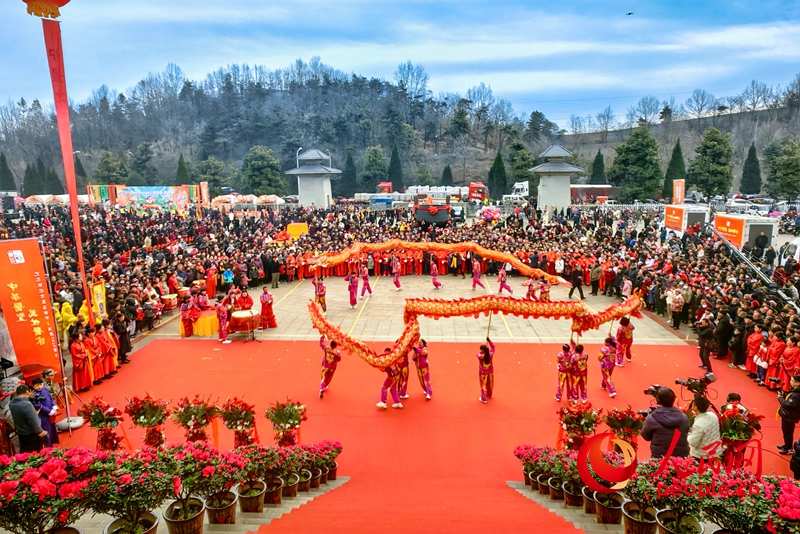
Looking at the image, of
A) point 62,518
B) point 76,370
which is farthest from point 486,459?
point 76,370

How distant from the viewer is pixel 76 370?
11.1 m

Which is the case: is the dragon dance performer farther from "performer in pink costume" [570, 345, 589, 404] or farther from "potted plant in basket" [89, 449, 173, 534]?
"potted plant in basket" [89, 449, 173, 534]

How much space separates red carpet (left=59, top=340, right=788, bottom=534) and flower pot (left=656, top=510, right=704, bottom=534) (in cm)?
96

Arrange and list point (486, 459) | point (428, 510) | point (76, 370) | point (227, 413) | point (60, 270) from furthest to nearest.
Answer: point (60, 270)
point (76, 370)
point (486, 459)
point (227, 413)
point (428, 510)

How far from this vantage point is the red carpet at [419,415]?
618 centimetres

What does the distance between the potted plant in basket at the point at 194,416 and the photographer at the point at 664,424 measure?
5.96 metres

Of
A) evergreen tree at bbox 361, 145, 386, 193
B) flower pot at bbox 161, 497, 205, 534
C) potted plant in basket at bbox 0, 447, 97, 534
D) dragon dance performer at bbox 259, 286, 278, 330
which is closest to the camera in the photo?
potted plant in basket at bbox 0, 447, 97, 534

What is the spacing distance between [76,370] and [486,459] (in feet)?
29.7

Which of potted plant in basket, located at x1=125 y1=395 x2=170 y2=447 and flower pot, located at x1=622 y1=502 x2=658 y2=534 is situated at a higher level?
potted plant in basket, located at x1=125 y1=395 x2=170 y2=447

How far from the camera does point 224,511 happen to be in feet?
18.1

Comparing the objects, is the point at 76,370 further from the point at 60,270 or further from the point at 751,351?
the point at 751,351

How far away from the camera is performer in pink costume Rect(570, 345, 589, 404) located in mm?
10492

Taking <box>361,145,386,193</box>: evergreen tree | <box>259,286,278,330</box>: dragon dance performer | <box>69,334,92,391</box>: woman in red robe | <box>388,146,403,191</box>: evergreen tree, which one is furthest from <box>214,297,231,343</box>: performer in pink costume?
<box>361,145,386,193</box>: evergreen tree

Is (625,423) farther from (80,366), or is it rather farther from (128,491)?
(80,366)
